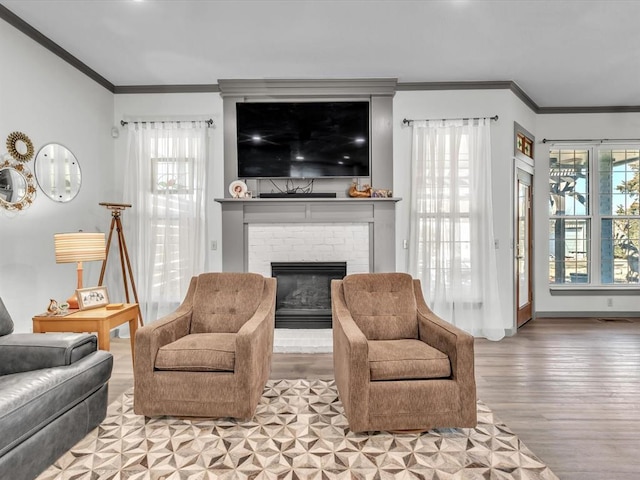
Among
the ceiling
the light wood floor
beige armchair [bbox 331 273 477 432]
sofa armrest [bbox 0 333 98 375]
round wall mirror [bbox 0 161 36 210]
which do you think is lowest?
the light wood floor

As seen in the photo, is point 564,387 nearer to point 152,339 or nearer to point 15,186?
point 152,339

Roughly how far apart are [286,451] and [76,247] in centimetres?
216

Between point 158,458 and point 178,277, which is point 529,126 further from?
point 158,458

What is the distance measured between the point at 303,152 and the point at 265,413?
2.80 meters

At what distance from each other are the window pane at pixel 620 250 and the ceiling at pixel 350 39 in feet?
6.32

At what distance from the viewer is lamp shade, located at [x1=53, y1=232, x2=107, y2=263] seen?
2.78 m

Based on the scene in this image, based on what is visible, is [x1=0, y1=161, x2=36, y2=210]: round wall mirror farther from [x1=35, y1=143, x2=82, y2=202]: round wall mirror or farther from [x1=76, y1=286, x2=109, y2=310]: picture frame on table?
[x1=76, y1=286, x2=109, y2=310]: picture frame on table

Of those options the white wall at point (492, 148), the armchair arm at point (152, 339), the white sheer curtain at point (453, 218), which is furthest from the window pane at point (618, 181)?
the armchair arm at point (152, 339)

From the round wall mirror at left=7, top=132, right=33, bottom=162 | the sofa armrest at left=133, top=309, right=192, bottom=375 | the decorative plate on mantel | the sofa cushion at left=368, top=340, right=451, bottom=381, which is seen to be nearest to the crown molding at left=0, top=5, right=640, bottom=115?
the decorative plate on mantel

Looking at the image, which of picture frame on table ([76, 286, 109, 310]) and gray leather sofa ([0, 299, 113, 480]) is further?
picture frame on table ([76, 286, 109, 310])

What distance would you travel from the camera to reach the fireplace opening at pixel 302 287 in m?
4.21

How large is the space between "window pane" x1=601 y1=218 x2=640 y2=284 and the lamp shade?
6.23 meters

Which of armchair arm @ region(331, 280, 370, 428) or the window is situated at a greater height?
the window

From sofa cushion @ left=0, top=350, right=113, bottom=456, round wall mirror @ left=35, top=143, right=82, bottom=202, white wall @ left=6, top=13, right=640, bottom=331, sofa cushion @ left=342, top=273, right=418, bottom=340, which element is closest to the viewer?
sofa cushion @ left=0, top=350, right=113, bottom=456
